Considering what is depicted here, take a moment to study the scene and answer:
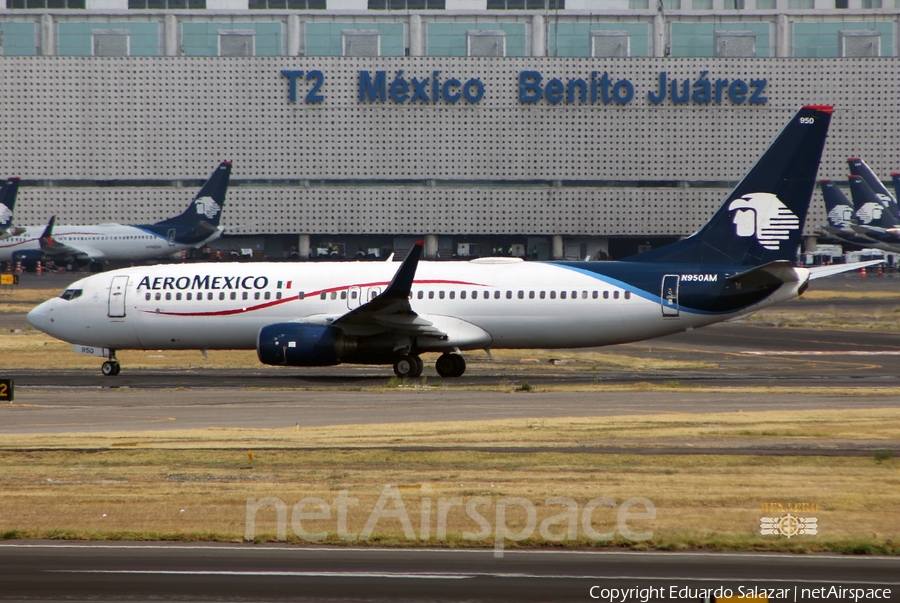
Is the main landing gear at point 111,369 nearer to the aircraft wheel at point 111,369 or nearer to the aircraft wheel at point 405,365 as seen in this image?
the aircraft wheel at point 111,369

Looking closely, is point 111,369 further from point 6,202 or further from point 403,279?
point 6,202

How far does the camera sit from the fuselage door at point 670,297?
31.2 metres

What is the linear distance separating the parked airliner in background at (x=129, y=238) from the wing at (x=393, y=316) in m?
60.8

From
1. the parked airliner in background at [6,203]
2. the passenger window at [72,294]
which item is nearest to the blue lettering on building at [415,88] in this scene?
the parked airliner in background at [6,203]

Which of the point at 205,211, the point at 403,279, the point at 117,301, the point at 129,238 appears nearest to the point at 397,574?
the point at 403,279

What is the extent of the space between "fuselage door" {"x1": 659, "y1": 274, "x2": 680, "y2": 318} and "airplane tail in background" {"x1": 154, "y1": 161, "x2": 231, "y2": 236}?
63.8 metres

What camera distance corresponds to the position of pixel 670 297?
3127 cm

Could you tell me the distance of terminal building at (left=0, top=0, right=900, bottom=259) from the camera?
104 metres

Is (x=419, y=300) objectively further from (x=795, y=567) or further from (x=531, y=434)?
(x=795, y=567)

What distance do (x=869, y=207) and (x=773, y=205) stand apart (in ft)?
178

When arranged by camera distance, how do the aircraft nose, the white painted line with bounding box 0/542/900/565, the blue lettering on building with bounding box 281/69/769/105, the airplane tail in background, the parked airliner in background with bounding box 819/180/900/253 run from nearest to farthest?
the white painted line with bounding box 0/542/900/565
the aircraft nose
the airplane tail in background
the parked airliner in background with bounding box 819/180/900/253
the blue lettering on building with bounding box 281/69/769/105

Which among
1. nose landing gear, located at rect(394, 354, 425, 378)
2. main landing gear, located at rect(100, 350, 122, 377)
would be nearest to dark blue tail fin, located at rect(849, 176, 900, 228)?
nose landing gear, located at rect(394, 354, 425, 378)

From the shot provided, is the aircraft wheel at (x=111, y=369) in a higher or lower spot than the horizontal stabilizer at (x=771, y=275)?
lower

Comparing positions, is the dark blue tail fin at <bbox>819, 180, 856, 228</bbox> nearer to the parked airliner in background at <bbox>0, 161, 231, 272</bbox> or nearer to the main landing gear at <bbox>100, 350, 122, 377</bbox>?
the parked airliner in background at <bbox>0, 161, 231, 272</bbox>
